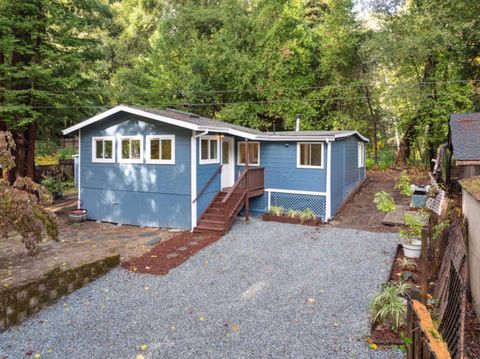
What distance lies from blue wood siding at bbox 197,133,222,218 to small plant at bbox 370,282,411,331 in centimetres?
634

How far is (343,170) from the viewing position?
1274cm

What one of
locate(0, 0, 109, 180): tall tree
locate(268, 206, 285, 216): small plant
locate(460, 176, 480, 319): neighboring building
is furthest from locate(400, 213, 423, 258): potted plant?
A: locate(0, 0, 109, 180): tall tree

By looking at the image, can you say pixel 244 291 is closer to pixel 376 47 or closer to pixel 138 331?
pixel 138 331

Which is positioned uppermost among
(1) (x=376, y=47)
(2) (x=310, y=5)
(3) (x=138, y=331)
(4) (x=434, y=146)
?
(2) (x=310, y=5)

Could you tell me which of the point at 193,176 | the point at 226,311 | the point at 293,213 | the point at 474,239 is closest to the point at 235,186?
the point at 193,176

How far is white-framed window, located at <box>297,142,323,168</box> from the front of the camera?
1130 cm

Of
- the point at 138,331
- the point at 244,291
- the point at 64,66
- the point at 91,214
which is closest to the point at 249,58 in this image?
the point at 64,66

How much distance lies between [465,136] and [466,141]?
0.40m

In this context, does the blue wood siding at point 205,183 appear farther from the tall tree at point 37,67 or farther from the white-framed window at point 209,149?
the tall tree at point 37,67

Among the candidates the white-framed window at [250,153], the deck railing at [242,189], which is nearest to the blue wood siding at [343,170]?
the deck railing at [242,189]

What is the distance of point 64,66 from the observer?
488 inches

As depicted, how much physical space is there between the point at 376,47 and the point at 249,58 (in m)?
7.43

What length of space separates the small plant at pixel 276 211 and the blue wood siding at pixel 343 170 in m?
1.70

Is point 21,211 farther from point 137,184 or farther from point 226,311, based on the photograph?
point 137,184
